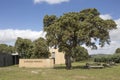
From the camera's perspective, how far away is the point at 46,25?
→ 4762 cm

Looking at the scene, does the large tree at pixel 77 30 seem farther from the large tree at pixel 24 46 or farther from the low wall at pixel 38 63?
the large tree at pixel 24 46

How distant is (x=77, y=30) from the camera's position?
42938mm

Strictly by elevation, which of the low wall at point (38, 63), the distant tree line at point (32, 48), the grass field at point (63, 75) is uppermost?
the distant tree line at point (32, 48)

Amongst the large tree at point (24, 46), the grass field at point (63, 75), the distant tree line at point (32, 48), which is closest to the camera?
the grass field at point (63, 75)

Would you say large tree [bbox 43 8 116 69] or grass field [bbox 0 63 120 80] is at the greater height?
large tree [bbox 43 8 116 69]

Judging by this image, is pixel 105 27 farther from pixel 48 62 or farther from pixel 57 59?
pixel 57 59

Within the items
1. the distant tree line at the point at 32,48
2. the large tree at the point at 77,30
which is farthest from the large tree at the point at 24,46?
the large tree at the point at 77,30

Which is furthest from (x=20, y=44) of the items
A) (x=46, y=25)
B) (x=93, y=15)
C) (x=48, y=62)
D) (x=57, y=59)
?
(x=93, y=15)

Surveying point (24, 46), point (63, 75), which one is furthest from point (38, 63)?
point (24, 46)

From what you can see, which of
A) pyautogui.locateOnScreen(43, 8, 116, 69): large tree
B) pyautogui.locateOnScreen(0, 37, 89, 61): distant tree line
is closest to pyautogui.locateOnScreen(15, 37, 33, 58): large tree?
pyautogui.locateOnScreen(0, 37, 89, 61): distant tree line

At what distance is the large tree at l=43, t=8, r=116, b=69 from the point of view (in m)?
42.3

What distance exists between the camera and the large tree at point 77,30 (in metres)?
42.3

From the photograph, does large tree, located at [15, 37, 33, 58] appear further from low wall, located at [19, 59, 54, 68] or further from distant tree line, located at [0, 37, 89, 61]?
low wall, located at [19, 59, 54, 68]

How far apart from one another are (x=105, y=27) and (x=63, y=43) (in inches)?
262
